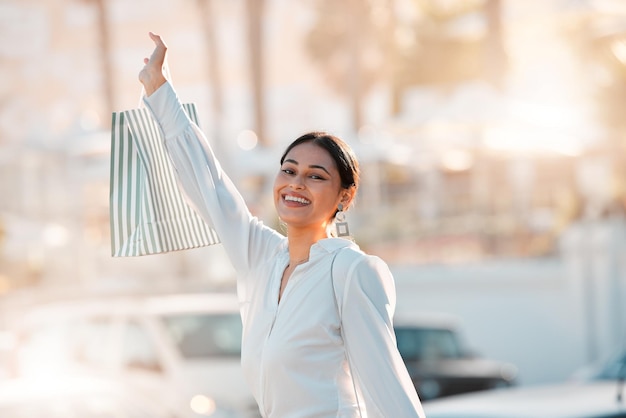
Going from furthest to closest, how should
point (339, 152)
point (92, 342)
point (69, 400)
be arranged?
point (92, 342)
point (69, 400)
point (339, 152)

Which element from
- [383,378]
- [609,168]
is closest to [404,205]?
[609,168]

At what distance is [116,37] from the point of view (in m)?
26.2

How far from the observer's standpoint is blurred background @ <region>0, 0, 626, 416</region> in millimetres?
18250

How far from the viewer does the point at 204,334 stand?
34.2 ft

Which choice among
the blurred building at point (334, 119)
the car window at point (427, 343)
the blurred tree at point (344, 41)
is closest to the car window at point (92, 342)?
the car window at point (427, 343)

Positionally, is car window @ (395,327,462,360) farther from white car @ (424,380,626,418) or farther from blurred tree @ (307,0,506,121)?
blurred tree @ (307,0,506,121)

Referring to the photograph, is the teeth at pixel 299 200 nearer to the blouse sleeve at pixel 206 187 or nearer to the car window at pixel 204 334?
the blouse sleeve at pixel 206 187

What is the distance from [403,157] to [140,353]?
1186 centimetres

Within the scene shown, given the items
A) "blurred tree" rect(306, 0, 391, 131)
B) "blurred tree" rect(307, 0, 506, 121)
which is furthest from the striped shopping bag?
"blurred tree" rect(307, 0, 506, 121)

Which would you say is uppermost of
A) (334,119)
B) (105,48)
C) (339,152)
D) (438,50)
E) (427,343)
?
(438,50)

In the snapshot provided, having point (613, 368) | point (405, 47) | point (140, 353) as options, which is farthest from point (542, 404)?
point (405, 47)

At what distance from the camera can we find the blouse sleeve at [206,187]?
10.5ft

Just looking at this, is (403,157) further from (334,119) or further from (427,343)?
(334,119)

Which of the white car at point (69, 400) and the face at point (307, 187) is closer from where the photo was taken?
the face at point (307, 187)
